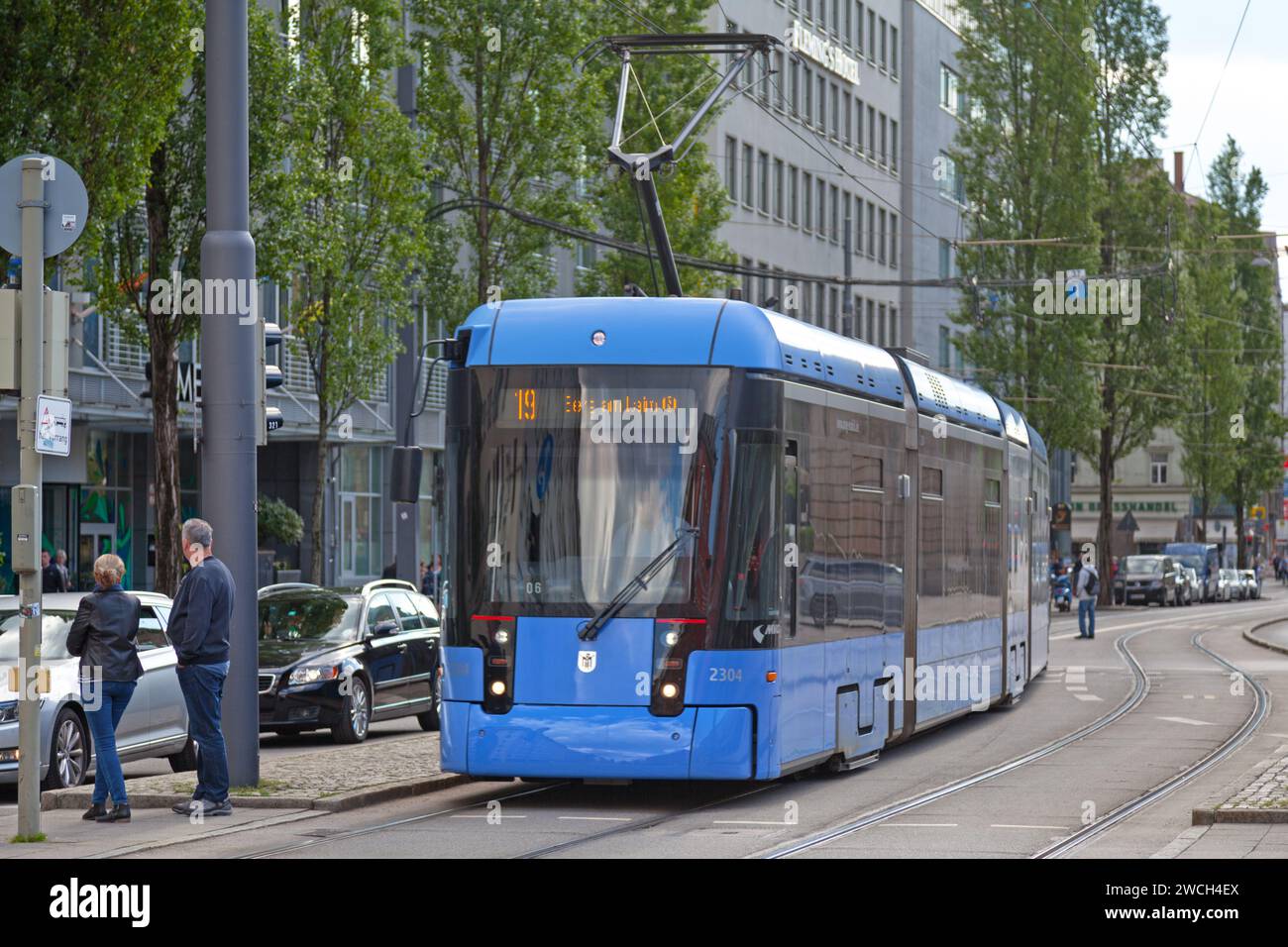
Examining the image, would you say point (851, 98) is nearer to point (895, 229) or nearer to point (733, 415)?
point (895, 229)

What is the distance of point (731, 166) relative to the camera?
6781 centimetres

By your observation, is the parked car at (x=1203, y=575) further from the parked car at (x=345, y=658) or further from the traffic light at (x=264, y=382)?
the traffic light at (x=264, y=382)

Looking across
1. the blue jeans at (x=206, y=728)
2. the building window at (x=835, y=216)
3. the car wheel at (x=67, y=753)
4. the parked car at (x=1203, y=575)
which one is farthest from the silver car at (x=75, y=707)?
the parked car at (x=1203, y=575)

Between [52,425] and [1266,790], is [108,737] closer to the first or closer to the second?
[52,425]

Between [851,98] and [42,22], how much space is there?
59.4 m

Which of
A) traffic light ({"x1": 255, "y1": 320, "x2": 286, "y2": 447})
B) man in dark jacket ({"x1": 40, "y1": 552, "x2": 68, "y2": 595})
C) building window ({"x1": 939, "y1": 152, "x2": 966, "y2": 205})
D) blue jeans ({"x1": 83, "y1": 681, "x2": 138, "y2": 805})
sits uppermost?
building window ({"x1": 939, "y1": 152, "x2": 966, "y2": 205})

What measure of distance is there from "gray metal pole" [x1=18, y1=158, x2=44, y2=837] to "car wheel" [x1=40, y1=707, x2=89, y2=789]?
418 centimetres

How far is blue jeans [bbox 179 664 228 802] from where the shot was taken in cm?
1409

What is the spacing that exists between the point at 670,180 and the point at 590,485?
2934cm

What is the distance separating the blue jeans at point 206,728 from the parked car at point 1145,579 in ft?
207

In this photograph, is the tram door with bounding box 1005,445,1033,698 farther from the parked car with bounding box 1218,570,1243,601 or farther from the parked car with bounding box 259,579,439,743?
the parked car with bounding box 1218,570,1243,601

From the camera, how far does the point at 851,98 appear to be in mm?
79250

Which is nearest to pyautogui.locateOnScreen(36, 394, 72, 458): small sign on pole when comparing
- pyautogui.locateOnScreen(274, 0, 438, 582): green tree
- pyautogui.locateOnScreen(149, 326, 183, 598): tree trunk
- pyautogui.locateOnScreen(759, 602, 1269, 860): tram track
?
pyautogui.locateOnScreen(759, 602, 1269, 860): tram track
